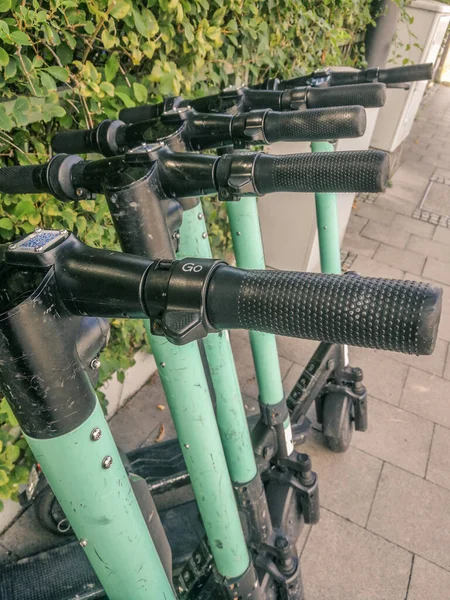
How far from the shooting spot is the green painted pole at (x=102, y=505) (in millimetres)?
642

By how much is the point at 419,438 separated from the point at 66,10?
2.33 metres

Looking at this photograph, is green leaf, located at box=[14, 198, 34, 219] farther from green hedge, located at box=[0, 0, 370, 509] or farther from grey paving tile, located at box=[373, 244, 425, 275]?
grey paving tile, located at box=[373, 244, 425, 275]

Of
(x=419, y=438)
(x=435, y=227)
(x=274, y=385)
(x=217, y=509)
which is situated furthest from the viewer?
(x=435, y=227)

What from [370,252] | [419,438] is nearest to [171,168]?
[419,438]

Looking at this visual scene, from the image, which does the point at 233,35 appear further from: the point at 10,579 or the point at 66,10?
the point at 10,579

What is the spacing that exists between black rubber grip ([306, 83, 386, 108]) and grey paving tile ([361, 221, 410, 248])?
114 inches

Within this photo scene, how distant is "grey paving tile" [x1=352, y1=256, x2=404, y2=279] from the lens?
349cm

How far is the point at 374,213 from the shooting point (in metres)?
4.39

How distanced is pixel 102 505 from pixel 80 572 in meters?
1.07

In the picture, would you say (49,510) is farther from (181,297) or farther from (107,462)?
(181,297)

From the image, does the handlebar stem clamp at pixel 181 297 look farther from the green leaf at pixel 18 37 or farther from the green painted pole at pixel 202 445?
the green leaf at pixel 18 37

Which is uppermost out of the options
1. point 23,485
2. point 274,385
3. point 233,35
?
point 233,35

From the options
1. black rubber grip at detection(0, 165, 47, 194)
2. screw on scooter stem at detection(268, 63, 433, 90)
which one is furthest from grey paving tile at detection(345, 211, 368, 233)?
black rubber grip at detection(0, 165, 47, 194)

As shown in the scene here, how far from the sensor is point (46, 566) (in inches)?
61.1
